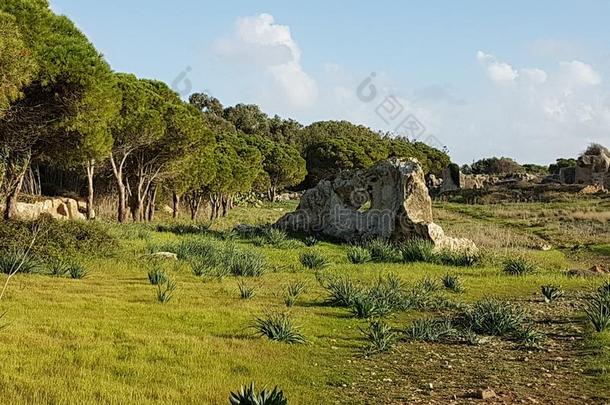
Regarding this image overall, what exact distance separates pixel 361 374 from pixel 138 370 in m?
2.33

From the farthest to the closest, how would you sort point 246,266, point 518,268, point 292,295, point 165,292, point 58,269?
point 518,268 → point 246,266 → point 58,269 → point 292,295 → point 165,292

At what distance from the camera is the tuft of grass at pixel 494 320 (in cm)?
938

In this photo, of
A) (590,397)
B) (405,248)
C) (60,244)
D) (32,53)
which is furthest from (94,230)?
(590,397)

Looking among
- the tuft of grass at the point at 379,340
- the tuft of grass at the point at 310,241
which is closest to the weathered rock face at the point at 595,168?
the tuft of grass at the point at 310,241

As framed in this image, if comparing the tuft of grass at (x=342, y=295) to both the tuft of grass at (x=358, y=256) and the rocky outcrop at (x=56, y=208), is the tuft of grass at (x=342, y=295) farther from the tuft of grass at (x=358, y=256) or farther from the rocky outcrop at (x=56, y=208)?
the rocky outcrop at (x=56, y=208)

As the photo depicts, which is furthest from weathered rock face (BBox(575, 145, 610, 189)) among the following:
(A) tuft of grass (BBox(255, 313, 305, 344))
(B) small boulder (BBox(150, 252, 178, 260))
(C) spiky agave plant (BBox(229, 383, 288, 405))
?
(C) spiky agave plant (BBox(229, 383, 288, 405))

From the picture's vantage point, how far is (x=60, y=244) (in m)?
15.7

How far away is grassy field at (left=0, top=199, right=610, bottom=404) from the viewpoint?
6.33 meters

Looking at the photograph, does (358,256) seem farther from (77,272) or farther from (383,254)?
(77,272)

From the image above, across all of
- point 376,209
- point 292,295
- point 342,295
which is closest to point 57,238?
point 292,295

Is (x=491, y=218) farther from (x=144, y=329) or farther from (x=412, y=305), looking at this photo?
(x=144, y=329)

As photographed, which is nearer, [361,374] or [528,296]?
[361,374]

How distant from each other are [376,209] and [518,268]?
897cm

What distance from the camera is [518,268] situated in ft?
55.8
